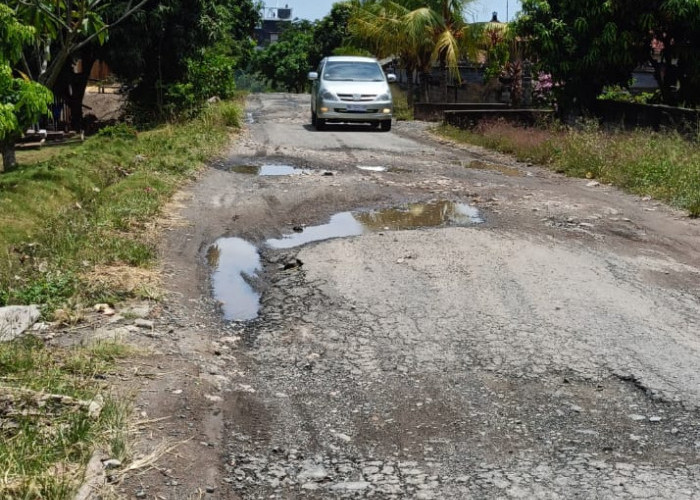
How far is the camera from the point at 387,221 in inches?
351

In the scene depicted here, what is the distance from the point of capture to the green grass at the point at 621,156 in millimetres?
10602

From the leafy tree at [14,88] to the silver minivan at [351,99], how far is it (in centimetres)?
991

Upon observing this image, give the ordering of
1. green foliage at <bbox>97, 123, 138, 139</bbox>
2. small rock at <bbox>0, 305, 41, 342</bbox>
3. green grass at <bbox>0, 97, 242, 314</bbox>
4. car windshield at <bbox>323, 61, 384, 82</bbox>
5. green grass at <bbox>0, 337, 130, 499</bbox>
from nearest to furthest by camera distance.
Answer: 1. green grass at <bbox>0, 337, 130, 499</bbox>
2. small rock at <bbox>0, 305, 41, 342</bbox>
3. green grass at <bbox>0, 97, 242, 314</bbox>
4. green foliage at <bbox>97, 123, 138, 139</bbox>
5. car windshield at <bbox>323, 61, 384, 82</bbox>

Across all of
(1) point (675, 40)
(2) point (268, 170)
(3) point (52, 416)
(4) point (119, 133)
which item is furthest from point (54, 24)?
(1) point (675, 40)

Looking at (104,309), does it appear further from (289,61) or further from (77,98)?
(289,61)

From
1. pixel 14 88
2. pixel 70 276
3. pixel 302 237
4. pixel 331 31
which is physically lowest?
pixel 302 237

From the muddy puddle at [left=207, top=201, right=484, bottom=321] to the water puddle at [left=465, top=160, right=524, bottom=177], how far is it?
311 cm

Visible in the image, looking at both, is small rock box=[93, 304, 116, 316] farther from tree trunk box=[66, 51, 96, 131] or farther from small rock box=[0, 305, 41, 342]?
tree trunk box=[66, 51, 96, 131]

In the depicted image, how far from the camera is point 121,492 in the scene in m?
3.33

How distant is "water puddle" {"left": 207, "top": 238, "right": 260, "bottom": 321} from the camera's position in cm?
609

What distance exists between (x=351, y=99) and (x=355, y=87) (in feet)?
1.11

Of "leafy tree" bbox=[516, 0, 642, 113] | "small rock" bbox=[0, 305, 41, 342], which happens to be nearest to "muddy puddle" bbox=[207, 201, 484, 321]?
"small rock" bbox=[0, 305, 41, 342]

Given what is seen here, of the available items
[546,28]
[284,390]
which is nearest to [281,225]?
[284,390]

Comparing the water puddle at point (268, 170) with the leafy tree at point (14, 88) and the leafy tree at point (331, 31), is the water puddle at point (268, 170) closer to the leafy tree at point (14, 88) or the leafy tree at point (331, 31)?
the leafy tree at point (14, 88)
